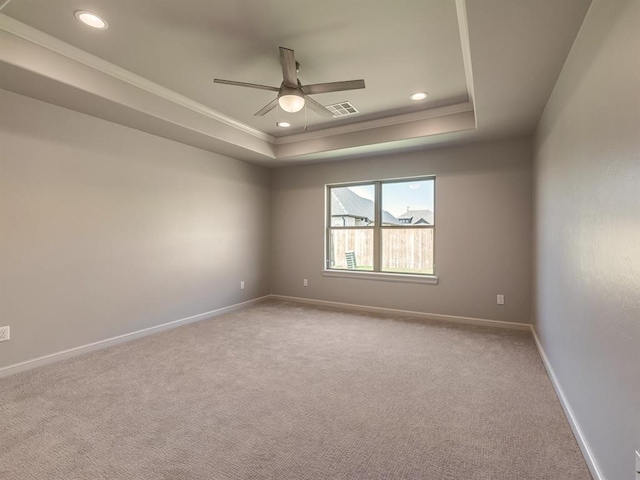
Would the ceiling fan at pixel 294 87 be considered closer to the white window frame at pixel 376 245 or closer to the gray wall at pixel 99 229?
the gray wall at pixel 99 229

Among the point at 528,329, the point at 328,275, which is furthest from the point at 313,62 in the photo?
the point at 528,329

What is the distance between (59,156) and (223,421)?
9.60ft

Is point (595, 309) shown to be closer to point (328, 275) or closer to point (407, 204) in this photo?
point (407, 204)

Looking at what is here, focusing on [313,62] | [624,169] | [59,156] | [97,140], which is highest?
[313,62]

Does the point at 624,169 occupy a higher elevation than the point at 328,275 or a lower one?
higher

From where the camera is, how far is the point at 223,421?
209 cm

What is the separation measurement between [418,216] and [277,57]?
3087mm

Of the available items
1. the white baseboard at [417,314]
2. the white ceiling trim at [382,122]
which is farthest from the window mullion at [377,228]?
the white ceiling trim at [382,122]

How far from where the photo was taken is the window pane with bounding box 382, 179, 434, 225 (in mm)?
4840

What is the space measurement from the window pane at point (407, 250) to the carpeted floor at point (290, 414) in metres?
1.50

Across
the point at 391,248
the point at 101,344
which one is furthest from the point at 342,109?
the point at 101,344

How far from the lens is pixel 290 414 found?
2.17 metres

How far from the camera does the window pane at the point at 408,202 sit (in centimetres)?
484

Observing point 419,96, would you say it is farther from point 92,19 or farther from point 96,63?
point 96,63
